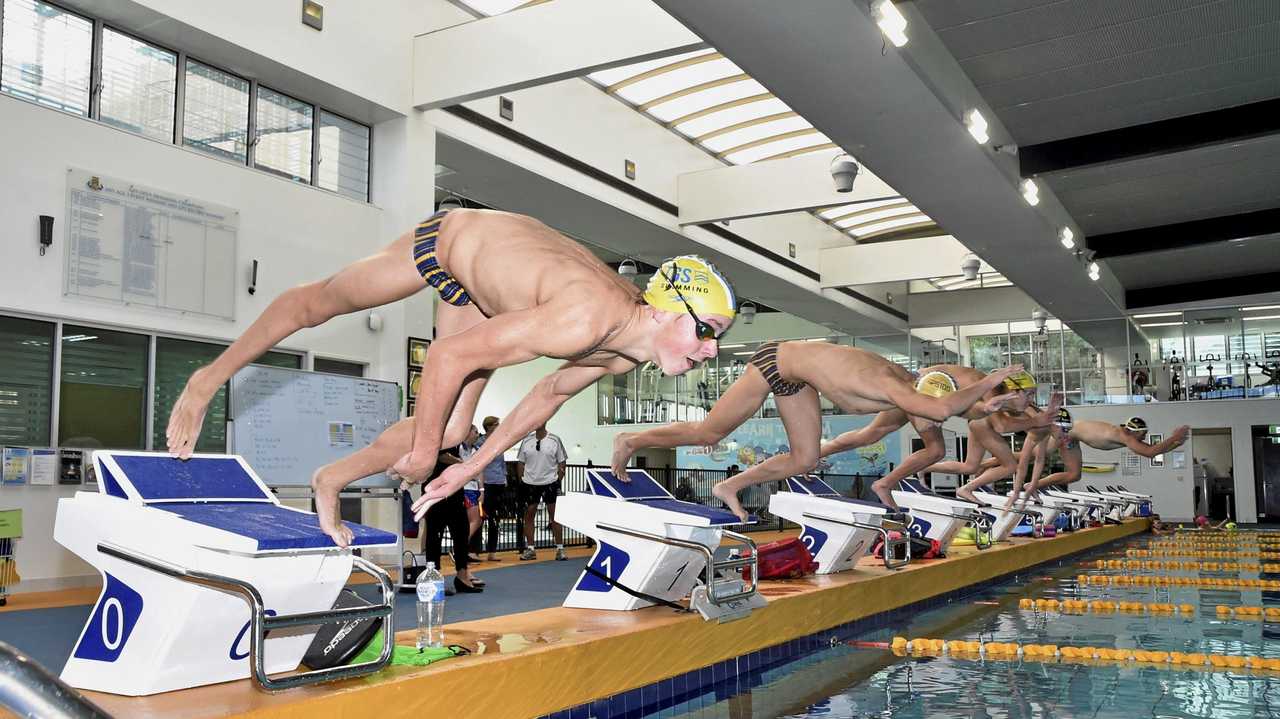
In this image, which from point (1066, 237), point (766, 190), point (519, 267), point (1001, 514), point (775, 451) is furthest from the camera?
point (775, 451)

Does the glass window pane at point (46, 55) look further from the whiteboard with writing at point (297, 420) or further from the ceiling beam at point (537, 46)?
the ceiling beam at point (537, 46)

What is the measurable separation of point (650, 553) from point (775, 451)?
22.2 meters

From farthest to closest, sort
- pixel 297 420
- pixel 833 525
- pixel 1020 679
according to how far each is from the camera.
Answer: pixel 297 420
pixel 833 525
pixel 1020 679

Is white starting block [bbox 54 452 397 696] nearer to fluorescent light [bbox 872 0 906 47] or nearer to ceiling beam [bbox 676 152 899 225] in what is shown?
fluorescent light [bbox 872 0 906 47]

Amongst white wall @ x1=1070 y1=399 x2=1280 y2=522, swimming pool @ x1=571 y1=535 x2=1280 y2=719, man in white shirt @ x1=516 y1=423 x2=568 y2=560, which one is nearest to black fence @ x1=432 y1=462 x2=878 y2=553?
man in white shirt @ x1=516 y1=423 x2=568 y2=560

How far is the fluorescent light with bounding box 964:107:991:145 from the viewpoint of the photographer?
10484mm

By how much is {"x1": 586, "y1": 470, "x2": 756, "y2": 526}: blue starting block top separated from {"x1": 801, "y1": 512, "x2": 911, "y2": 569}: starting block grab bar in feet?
7.84

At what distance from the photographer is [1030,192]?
521 inches

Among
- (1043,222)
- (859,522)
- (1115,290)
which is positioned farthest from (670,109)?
(1115,290)

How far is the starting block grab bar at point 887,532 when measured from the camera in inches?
340

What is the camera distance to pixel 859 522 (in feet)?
28.3

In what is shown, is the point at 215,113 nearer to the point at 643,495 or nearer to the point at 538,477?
the point at 538,477

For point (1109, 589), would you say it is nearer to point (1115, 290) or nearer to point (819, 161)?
point (819, 161)

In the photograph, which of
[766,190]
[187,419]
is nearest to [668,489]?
[766,190]
